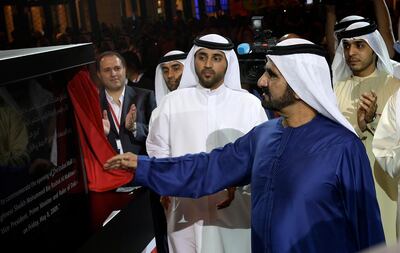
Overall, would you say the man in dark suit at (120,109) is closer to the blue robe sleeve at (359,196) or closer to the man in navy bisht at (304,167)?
the man in navy bisht at (304,167)

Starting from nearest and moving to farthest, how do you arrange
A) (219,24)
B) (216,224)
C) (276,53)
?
(276,53) < (216,224) < (219,24)

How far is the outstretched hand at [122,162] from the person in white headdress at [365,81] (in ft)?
6.29

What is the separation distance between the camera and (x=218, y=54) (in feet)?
12.4

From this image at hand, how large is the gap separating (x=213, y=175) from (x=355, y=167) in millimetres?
717

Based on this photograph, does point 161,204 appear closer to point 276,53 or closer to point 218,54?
point 218,54

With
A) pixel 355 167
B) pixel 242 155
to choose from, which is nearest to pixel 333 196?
pixel 355 167

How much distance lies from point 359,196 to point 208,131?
4.88 feet

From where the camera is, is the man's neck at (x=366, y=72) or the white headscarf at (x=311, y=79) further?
the man's neck at (x=366, y=72)

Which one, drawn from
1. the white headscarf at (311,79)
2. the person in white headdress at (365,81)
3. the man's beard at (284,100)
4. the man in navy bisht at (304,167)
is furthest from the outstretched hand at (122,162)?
the person in white headdress at (365,81)

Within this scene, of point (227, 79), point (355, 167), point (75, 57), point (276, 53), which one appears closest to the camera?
point (355, 167)

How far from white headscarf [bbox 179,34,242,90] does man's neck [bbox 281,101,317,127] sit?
4.35 feet

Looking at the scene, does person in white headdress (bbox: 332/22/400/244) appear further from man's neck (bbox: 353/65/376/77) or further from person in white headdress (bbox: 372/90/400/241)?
person in white headdress (bbox: 372/90/400/241)

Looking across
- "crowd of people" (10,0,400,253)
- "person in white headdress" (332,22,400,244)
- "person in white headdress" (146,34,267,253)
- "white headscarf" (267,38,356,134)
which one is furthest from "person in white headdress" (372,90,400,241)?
"white headscarf" (267,38,356,134)

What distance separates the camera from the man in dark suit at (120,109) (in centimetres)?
422
